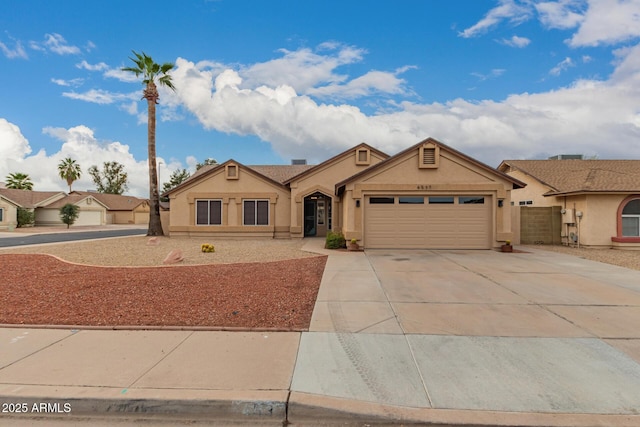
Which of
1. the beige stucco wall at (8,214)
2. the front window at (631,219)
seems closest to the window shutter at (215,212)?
the front window at (631,219)

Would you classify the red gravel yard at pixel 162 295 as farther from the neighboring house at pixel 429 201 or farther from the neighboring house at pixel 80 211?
the neighboring house at pixel 80 211

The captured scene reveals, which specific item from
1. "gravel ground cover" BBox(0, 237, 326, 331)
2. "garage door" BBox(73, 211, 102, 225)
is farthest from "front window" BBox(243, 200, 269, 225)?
"garage door" BBox(73, 211, 102, 225)

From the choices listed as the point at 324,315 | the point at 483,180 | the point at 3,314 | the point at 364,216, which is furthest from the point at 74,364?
the point at 483,180

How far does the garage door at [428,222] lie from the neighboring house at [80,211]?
44569 millimetres

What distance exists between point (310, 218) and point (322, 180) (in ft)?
10.3

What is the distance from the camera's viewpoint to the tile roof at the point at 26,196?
37.9m

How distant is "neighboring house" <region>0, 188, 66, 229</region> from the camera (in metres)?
35.7

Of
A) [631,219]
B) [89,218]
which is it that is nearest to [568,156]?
[631,219]

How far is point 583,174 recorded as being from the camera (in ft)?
61.3

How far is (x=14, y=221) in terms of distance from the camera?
36.6m

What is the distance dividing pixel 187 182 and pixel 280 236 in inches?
269

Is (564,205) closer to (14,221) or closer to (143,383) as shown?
(143,383)

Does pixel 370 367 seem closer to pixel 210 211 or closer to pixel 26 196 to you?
pixel 210 211

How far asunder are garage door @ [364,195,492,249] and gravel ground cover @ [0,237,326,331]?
4315 mm
